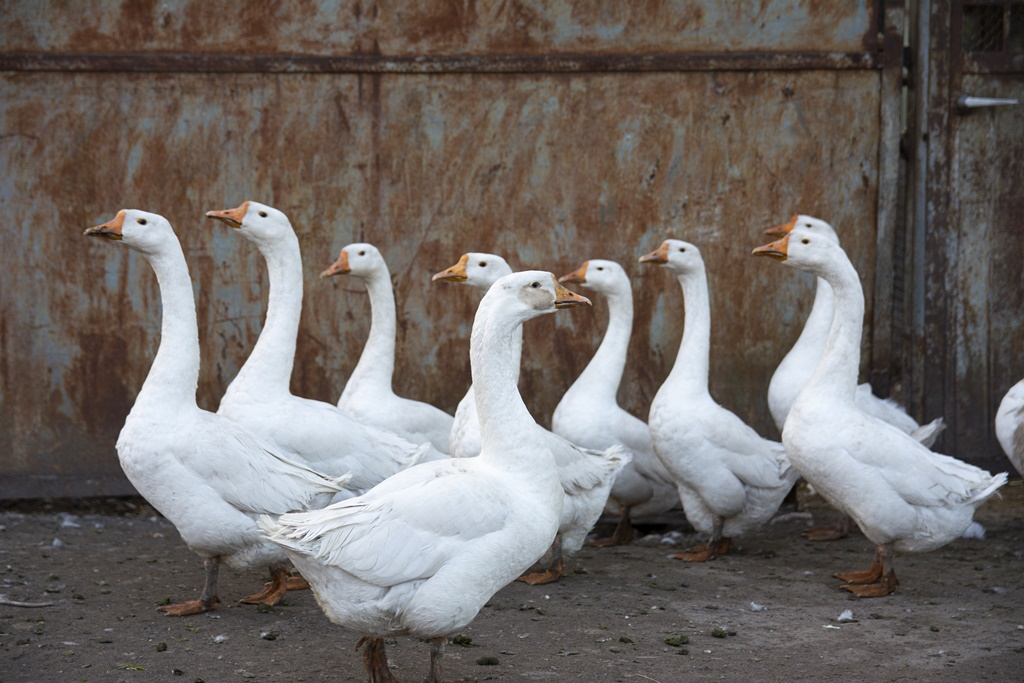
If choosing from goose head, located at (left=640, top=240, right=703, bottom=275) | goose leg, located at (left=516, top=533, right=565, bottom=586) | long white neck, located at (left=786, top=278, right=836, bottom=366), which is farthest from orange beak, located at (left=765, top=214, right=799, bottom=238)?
goose leg, located at (left=516, top=533, right=565, bottom=586)

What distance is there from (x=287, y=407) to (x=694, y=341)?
8.62ft

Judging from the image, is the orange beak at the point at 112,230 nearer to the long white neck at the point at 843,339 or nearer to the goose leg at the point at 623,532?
the goose leg at the point at 623,532

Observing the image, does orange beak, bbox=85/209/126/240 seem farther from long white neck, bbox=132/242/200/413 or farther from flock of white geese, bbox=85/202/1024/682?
long white neck, bbox=132/242/200/413

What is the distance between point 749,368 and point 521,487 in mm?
4011

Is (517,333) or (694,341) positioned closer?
(517,333)

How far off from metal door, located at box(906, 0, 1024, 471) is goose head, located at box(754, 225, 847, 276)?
1964mm

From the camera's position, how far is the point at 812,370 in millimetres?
7535

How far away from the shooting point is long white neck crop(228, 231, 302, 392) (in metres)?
6.48

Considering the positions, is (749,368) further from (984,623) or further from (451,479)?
(451,479)

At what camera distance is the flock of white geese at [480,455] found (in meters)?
4.36

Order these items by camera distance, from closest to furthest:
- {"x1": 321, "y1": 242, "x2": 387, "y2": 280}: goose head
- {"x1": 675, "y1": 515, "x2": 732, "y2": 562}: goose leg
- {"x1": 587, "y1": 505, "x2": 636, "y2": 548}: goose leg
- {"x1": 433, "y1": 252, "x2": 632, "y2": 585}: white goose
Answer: {"x1": 433, "y1": 252, "x2": 632, "y2": 585}: white goose → {"x1": 675, "y1": 515, "x2": 732, "y2": 562}: goose leg → {"x1": 321, "y1": 242, "x2": 387, "y2": 280}: goose head → {"x1": 587, "y1": 505, "x2": 636, "y2": 548}: goose leg

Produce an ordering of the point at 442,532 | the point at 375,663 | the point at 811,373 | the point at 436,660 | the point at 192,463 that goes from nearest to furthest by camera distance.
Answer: the point at 442,532 → the point at 436,660 → the point at 375,663 → the point at 192,463 → the point at 811,373

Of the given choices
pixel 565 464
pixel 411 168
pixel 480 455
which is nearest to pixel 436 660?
pixel 480 455

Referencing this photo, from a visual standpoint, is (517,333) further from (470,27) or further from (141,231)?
(470,27)
